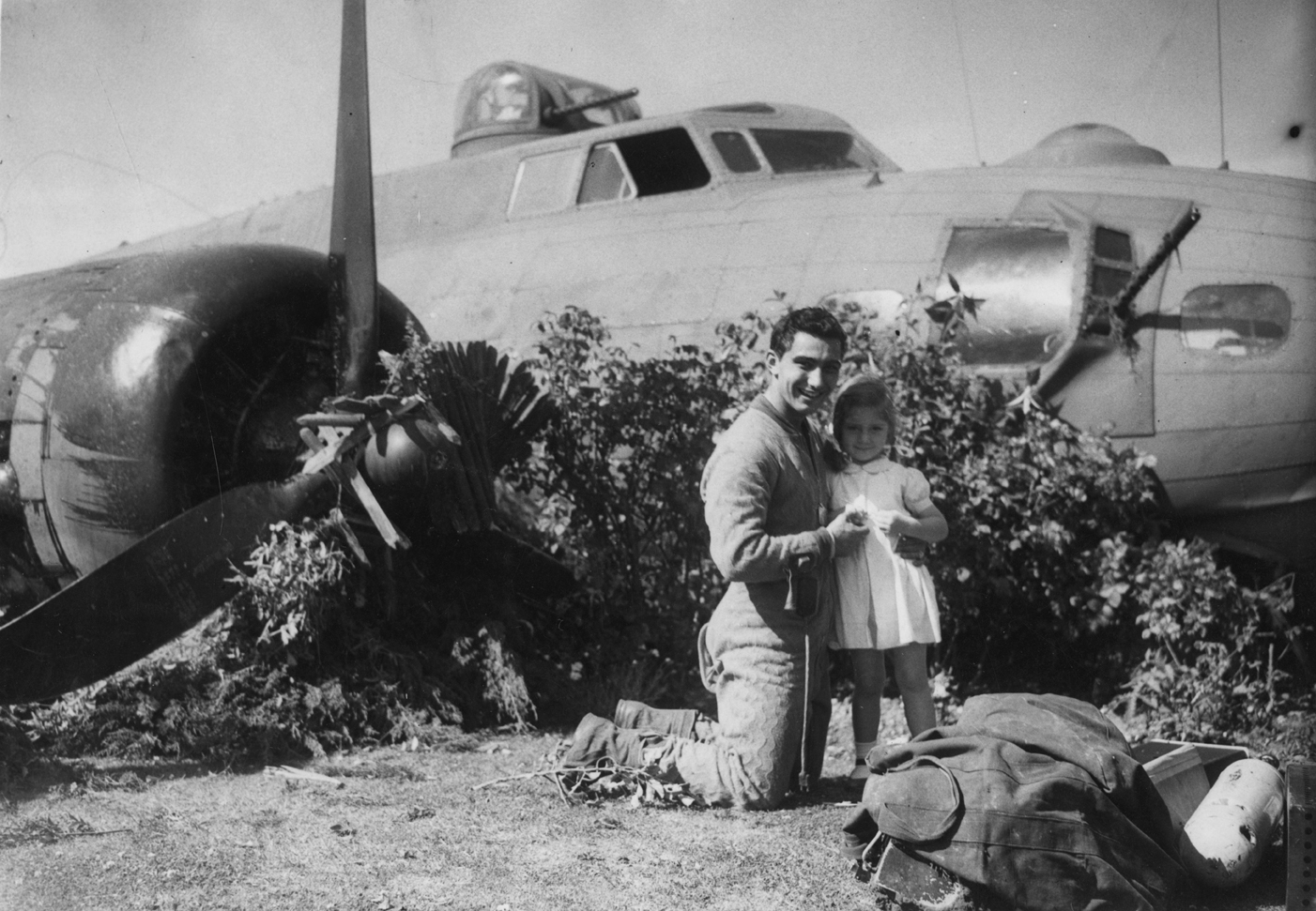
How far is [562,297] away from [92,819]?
426cm

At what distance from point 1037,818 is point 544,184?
6.45m

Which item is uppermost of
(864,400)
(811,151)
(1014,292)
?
(811,151)

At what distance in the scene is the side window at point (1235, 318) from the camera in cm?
558

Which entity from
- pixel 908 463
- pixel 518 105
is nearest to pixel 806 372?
pixel 908 463

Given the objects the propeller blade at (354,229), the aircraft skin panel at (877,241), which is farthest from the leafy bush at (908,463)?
the propeller blade at (354,229)

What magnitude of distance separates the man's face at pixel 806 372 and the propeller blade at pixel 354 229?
7.51 feet

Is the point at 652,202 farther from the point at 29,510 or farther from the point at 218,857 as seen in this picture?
the point at 218,857

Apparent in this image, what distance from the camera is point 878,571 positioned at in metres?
4.56

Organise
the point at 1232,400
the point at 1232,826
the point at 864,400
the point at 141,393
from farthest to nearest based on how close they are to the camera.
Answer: the point at 1232,400 < the point at 141,393 < the point at 864,400 < the point at 1232,826

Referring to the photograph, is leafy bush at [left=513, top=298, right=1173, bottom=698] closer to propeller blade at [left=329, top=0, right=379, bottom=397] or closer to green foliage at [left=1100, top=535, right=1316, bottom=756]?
green foliage at [left=1100, top=535, right=1316, bottom=756]

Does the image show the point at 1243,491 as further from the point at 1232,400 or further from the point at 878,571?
the point at 878,571

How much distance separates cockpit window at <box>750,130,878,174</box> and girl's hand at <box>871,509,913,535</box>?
4.34 metres

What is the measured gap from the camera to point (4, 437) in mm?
5508

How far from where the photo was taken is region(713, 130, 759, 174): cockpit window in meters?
8.16
